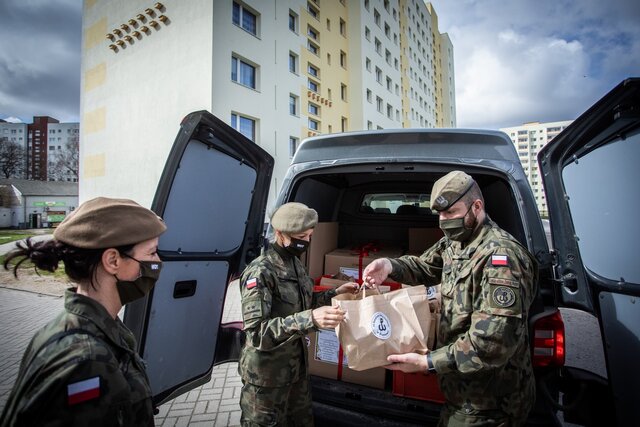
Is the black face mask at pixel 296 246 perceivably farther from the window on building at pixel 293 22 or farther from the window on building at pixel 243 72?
the window on building at pixel 293 22

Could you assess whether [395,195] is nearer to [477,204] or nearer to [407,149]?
[407,149]

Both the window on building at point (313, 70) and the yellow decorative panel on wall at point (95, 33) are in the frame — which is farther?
the window on building at point (313, 70)

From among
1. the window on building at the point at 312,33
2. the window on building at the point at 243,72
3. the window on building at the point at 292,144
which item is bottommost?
the window on building at the point at 292,144

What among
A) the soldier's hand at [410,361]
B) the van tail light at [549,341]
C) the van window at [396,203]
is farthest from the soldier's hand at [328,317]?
the van window at [396,203]

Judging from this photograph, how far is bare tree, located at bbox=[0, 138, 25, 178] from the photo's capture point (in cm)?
4912

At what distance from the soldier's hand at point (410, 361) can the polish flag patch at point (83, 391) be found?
3.94ft

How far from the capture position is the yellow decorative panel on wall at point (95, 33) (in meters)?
18.5

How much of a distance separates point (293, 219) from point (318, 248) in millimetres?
1267

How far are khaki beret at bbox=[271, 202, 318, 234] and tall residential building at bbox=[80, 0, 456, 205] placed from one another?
41.3ft

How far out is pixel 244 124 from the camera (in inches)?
606

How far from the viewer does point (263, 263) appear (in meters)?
1.99

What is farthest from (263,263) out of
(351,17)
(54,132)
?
(54,132)

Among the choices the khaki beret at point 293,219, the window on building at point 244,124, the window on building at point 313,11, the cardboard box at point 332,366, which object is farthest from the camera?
the window on building at point 313,11

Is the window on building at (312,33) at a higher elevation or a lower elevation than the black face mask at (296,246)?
higher
